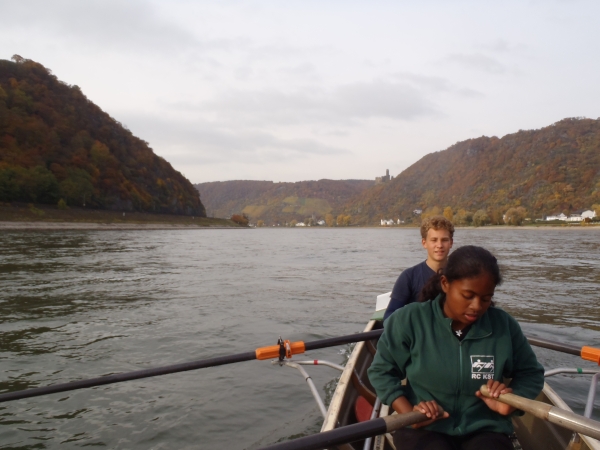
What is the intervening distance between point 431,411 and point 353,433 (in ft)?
1.42

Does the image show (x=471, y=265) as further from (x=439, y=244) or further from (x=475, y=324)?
(x=439, y=244)

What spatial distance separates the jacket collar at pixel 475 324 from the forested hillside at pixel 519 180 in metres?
109

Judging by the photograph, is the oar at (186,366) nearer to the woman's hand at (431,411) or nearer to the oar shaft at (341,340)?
the oar shaft at (341,340)

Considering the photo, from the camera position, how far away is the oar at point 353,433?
2.28 m

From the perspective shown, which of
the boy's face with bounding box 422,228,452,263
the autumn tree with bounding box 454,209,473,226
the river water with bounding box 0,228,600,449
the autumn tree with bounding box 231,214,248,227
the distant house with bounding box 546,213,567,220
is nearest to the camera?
the boy's face with bounding box 422,228,452,263

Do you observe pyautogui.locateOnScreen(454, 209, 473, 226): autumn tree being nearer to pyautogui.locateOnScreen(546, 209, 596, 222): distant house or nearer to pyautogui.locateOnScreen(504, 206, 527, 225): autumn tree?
pyautogui.locateOnScreen(504, 206, 527, 225): autumn tree

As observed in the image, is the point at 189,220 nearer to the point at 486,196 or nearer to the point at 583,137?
the point at 486,196

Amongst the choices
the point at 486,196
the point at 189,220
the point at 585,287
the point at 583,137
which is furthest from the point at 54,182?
the point at 583,137

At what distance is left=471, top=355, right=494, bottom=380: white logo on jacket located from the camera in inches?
94.3

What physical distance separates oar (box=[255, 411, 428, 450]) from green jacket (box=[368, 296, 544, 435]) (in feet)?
0.52

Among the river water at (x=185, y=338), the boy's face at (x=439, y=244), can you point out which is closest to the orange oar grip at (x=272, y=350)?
the river water at (x=185, y=338)

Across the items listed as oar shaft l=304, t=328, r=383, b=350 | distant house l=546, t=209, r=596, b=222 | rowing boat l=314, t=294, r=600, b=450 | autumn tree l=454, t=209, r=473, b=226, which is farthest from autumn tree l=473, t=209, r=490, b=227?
oar shaft l=304, t=328, r=383, b=350

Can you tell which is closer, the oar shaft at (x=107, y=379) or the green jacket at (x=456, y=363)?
the green jacket at (x=456, y=363)

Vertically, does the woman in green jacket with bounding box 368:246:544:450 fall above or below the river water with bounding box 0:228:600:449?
above
